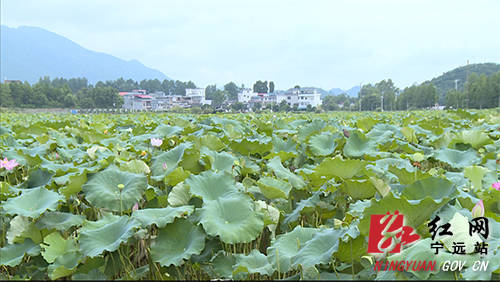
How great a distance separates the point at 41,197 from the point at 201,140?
1.11 meters

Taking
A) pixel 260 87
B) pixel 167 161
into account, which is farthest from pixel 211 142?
pixel 260 87

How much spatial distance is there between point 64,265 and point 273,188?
25.8 inches

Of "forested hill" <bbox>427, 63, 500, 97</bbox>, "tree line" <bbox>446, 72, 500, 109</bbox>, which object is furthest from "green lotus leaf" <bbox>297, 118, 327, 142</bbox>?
"forested hill" <bbox>427, 63, 500, 97</bbox>

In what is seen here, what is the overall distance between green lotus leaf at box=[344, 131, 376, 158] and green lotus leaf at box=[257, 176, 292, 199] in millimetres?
934

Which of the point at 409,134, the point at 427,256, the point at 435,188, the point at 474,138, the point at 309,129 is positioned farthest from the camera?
the point at 309,129

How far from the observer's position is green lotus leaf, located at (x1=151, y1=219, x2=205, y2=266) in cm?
95

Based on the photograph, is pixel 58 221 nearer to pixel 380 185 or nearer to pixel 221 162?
pixel 221 162

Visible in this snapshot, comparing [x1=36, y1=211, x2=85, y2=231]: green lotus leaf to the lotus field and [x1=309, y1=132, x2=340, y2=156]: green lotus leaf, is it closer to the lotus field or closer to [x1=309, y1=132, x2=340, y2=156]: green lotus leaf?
the lotus field

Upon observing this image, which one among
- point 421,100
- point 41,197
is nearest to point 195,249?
point 41,197

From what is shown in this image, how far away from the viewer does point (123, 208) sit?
4.08 ft

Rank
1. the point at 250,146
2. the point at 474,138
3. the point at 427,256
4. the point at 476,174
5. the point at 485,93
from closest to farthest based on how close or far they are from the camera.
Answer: the point at 427,256 < the point at 476,174 < the point at 250,146 < the point at 474,138 < the point at 485,93

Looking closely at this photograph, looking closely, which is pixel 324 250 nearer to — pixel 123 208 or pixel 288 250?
pixel 288 250

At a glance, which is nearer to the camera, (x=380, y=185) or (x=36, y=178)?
(x=380, y=185)

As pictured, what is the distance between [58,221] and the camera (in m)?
1.20
